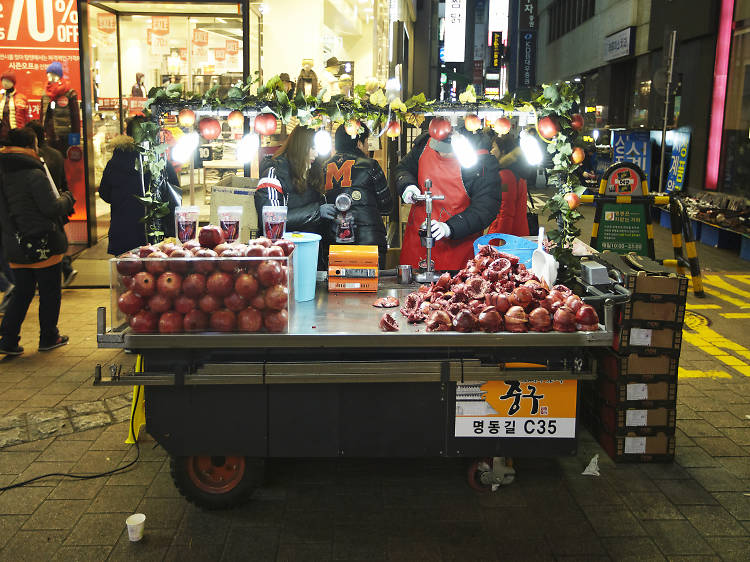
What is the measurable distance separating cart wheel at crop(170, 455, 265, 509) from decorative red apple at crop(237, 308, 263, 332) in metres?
0.81

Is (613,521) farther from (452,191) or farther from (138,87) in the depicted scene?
(138,87)

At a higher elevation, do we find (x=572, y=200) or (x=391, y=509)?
(x=572, y=200)

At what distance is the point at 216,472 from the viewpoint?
430 centimetres

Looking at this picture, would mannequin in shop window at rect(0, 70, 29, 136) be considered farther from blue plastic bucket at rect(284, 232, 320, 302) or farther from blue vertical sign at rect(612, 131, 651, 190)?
blue vertical sign at rect(612, 131, 651, 190)

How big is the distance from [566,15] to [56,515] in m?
39.6

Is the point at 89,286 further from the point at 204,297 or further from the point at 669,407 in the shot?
the point at 669,407

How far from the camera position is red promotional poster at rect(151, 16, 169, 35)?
11656 mm

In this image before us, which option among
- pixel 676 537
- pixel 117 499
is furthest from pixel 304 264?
pixel 676 537

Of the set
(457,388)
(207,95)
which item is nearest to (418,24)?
(207,95)

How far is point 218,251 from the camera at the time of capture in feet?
13.2

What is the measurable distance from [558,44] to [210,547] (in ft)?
134

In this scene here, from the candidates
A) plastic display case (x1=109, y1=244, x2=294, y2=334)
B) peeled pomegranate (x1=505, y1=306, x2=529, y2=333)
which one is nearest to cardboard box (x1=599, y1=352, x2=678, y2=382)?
peeled pomegranate (x1=505, y1=306, x2=529, y2=333)

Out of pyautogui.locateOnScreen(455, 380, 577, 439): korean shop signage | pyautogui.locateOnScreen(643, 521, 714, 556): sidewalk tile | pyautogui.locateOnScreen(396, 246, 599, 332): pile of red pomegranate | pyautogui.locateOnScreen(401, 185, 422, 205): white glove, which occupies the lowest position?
pyautogui.locateOnScreen(643, 521, 714, 556): sidewalk tile

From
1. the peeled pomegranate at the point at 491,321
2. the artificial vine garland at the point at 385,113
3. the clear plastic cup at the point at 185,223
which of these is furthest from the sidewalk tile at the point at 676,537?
the clear plastic cup at the point at 185,223
